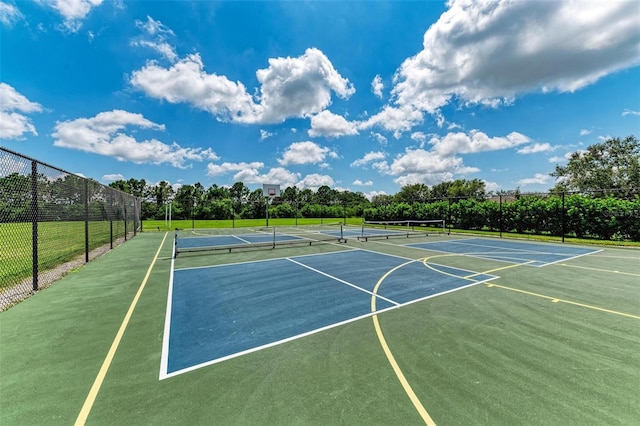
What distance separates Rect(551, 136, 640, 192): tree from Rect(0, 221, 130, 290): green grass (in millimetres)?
49858

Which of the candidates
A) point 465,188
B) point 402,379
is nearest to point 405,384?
point 402,379

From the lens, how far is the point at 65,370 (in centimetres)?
362

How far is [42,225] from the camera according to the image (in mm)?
7469

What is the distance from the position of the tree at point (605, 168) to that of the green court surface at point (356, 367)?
137 feet

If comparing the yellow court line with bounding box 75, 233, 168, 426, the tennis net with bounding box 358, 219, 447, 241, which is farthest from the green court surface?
the tennis net with bounding box 358, 219, 447, 241

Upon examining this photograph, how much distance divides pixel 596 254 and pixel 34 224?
2225cm

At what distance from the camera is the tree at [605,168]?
33.7 metres

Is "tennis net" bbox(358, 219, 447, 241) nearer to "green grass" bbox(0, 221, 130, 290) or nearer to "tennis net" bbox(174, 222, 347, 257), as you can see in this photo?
"tennis net" bbox(174, 222, 347, 257)

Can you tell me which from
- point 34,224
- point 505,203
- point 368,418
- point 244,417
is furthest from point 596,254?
point 34,224

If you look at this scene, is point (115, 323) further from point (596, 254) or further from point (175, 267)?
point (596, 254)

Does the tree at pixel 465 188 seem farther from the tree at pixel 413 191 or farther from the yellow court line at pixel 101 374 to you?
the yellow court line at pixel 101 374

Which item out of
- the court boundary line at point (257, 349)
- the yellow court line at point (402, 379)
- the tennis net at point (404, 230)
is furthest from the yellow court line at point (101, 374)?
the tennis net at point (404, 230)

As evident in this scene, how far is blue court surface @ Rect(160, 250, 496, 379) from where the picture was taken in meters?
4.46

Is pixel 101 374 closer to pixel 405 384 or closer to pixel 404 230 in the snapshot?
pixel 405 384
